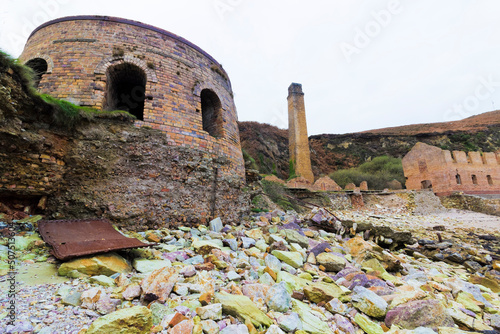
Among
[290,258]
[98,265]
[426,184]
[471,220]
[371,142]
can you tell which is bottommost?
[471,220]

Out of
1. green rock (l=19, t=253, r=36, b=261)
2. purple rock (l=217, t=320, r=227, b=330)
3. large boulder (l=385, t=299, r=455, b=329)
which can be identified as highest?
green rock (l=19, t=253, r=36, b=261)

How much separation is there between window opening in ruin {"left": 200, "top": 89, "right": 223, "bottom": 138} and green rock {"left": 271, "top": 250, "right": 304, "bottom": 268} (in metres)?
3.35

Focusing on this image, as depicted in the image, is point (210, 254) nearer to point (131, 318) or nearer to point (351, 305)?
point (131, 318)

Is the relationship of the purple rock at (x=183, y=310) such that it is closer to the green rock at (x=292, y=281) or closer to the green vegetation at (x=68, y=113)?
the green rock at (x=292, y=281)

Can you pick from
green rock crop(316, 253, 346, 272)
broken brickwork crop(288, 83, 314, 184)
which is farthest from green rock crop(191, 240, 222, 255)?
broken brickwork crop(288, 83, 314, 184)

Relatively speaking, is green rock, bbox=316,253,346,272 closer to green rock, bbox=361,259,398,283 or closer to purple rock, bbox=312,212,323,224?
green rock, bbox=361,259,398,283

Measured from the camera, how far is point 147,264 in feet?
9.11

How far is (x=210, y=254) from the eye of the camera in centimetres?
321

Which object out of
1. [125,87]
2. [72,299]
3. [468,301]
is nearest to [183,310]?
[72,299]

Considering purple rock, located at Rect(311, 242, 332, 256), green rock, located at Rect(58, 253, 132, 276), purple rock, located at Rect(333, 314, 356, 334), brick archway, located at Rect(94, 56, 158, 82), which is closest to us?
purple rock, located at Rect(333, 314, 356, 334)

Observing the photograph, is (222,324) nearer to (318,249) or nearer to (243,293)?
(243,293)

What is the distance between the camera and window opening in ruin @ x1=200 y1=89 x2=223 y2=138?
5904 millimetres

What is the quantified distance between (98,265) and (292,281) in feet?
7.41

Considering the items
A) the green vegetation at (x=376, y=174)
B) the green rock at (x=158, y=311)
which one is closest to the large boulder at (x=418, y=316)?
the green rock at (x=158, y=311)
